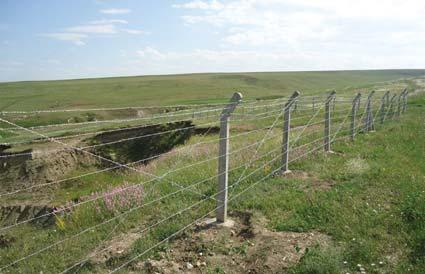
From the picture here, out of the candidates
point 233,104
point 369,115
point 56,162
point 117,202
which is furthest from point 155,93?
point 233,104

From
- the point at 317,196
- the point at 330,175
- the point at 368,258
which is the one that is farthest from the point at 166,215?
the point at 330,175

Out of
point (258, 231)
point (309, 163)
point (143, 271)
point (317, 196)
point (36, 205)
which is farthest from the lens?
point (36, 205)

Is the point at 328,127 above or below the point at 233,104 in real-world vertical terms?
below

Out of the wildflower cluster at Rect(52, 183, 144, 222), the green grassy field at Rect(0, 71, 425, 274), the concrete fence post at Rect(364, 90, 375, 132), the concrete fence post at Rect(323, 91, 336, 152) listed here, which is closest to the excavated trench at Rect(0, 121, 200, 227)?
the green grassy field at Rect(0, 71, 425, 274)

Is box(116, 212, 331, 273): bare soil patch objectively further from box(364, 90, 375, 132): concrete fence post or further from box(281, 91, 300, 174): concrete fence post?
box(364, 90, 375, 132): concrete fence post

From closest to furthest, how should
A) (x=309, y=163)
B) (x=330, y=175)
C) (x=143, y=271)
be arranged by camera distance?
(x=143, y=271) < (x=330, y=175) < (x=309, y=163)

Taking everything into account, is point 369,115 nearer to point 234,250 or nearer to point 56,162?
point 234,250

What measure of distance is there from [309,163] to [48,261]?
22.6 feet

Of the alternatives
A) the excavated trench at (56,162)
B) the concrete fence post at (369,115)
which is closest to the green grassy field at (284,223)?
the excavated trench at (56,162)

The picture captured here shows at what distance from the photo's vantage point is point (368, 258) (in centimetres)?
562

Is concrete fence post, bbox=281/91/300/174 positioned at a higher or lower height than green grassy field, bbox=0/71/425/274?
higher

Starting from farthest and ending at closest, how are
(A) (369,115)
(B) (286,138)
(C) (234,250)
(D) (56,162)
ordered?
(D) (56,162), (A) (369,115), (B) (286,138), (C) (234,250)

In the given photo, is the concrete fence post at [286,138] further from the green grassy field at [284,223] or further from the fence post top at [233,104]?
the fence post top at [233,104]

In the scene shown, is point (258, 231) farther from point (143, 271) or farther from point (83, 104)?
point (83, 104)
